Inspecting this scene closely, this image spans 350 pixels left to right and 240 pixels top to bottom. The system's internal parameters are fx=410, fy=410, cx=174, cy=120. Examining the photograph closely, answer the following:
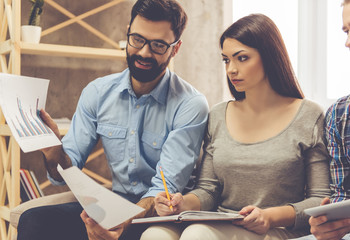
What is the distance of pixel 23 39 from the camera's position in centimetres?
182

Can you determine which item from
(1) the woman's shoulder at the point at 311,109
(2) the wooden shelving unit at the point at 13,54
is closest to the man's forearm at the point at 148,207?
(1) the woman's shoulder at the point at 311,109

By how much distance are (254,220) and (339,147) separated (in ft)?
1.11

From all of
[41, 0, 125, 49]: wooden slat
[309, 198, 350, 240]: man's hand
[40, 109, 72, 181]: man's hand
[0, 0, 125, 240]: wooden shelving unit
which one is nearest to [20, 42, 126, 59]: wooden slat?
[0, 0, 125, 240]: wooden shelving unit

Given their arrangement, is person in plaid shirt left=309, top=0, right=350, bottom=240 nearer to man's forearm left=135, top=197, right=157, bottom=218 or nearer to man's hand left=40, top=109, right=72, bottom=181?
man's forearm left=135, top=197, right=157, bottom=218

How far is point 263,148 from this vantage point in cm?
130

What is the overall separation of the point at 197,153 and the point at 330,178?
1.45 ft

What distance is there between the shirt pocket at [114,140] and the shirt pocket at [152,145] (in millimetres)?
73

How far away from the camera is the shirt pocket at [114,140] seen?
1.48 metres

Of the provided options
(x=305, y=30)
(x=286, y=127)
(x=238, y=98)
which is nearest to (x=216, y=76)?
(x=305, y=30)

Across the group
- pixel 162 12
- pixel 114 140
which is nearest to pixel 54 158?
pixel 114 140

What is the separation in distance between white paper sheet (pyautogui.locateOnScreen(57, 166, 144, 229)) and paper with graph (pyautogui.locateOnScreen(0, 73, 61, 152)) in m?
0.15

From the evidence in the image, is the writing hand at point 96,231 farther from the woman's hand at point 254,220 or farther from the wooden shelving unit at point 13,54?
the wooden shelving unit at point 13,54

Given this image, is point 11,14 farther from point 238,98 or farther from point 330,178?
point 330,178

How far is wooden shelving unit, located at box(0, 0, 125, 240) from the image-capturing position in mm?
1764
